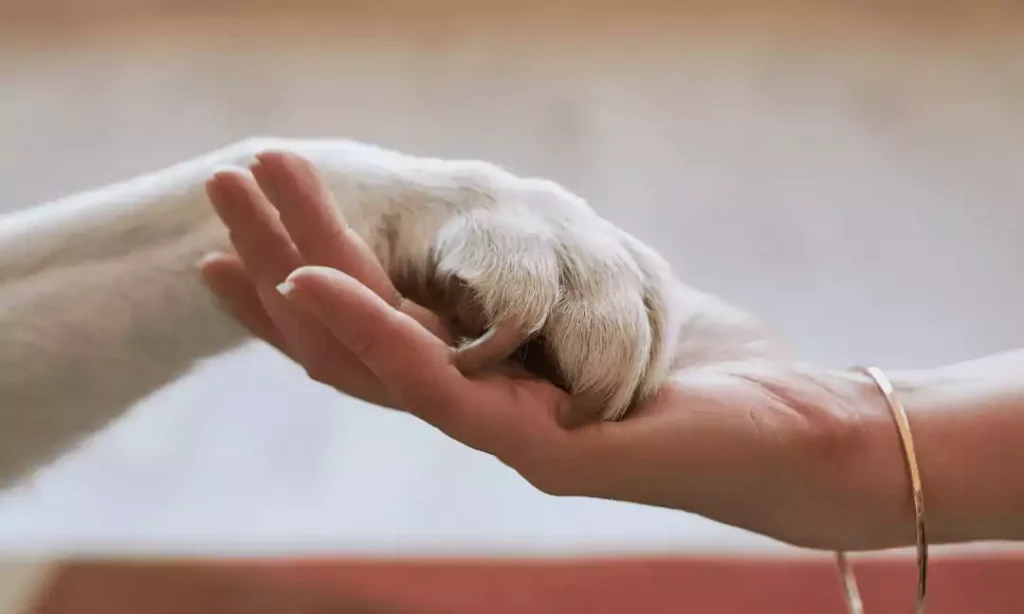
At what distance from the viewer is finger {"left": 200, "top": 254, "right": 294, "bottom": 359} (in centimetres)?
62

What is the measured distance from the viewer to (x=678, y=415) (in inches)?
21.5

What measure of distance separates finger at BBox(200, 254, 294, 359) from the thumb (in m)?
0.15

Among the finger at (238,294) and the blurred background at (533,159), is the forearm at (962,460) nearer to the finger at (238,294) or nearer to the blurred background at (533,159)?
the blurred background at (533,159)

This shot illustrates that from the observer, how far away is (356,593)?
30.2 inches

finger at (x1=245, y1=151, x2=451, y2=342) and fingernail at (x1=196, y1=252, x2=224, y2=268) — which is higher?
finger at (x1=245, y1=151, x2=451, y2=342)

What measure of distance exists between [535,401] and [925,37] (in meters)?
1.36

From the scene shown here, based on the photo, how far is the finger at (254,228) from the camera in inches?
20.8

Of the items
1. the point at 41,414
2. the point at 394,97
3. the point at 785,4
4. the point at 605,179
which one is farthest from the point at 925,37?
the point at 41,414

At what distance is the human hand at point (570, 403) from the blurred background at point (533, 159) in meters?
0.20

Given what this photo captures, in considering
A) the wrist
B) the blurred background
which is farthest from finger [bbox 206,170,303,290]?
→ the wrist

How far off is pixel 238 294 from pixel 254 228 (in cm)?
9

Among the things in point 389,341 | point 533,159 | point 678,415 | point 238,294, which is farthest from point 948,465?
point 533,159

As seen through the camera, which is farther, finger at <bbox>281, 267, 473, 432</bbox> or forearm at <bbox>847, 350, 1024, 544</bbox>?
forearm at <bbox>847, 350, 1024, 544</bbox>

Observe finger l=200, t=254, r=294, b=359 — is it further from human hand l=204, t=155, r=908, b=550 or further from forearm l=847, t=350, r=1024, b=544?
forearm l=847, t=350, r=1024, b=544
